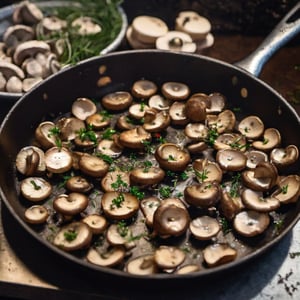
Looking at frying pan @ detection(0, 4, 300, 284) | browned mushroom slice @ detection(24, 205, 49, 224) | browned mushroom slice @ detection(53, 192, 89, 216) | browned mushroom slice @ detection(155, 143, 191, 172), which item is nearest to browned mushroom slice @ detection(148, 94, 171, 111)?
frying pan @ detection(0, 4, 300, 284)

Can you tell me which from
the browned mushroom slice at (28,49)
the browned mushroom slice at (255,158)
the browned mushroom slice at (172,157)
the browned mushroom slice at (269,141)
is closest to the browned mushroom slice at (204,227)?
the browned mushroom slice at (172,157)

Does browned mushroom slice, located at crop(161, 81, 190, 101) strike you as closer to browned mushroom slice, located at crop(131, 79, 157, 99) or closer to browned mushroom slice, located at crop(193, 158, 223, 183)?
browned mushroom slice, located at crop(131, 79, 157, 99)

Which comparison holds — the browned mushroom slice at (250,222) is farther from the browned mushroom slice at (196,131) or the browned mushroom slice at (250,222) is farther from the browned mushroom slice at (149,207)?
the browned mushroom slice at (196,131)

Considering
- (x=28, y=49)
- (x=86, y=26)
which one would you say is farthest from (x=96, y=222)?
(x=86, y=26)

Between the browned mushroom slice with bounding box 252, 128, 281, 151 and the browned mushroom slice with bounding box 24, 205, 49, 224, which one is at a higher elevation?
the browned mushroom slice with bounding box 252, 128, 281, 151

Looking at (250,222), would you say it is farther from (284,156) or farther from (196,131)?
(196,131)
